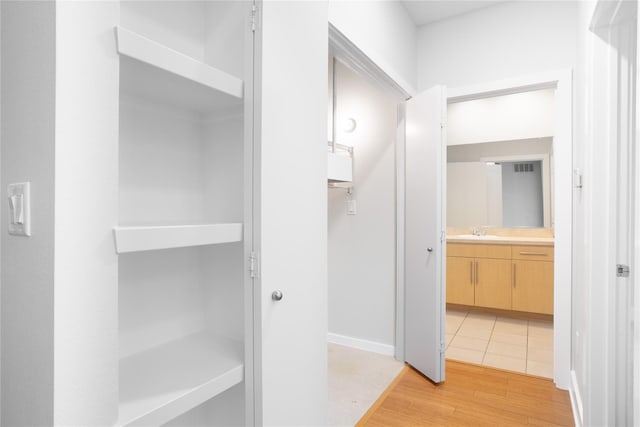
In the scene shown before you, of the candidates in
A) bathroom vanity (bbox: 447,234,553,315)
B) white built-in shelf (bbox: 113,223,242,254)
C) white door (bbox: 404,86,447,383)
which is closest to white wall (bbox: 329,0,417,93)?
white door (bbox: 404,86,447,383)

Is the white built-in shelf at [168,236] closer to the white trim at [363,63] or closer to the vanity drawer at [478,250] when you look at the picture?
the white trim at [363,63]

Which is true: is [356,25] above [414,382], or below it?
above

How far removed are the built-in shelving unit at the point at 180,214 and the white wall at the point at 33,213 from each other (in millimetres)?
169

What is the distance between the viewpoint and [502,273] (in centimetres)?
381

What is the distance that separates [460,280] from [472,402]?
1966mm

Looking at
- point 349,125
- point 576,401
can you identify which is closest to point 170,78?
point 349,125

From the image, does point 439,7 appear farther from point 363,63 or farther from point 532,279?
point 532,279

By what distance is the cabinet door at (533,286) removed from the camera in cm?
361

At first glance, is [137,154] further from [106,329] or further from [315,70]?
[315,70]

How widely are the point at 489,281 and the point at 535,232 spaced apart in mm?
836

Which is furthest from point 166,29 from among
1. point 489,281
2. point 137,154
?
point 489,281

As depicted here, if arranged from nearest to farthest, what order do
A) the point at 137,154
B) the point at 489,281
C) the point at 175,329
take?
1. the point at 137,154
2. the point at 175,329
3. the point at 489,281

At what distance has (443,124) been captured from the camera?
96.8 inches

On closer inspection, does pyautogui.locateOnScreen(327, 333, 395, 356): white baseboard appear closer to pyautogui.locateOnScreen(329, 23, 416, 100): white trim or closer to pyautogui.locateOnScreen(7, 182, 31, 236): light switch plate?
pyautogui.locateOnScreen(329, 23, 416, 100): white trim
